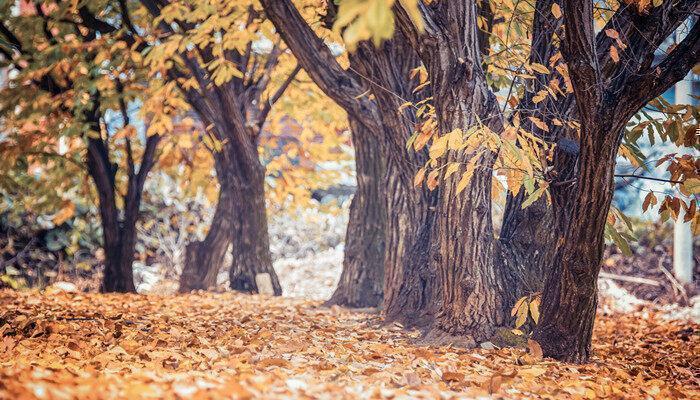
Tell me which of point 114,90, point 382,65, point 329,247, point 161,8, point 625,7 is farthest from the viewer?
point 329,247

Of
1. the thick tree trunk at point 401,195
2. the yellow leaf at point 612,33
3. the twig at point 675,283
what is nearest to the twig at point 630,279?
the twig at point 675,283

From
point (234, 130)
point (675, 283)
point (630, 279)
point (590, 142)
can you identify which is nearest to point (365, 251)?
point (234, 130)

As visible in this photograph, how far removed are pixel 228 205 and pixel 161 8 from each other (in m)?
2.68

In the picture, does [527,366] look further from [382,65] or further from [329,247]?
[329,247]

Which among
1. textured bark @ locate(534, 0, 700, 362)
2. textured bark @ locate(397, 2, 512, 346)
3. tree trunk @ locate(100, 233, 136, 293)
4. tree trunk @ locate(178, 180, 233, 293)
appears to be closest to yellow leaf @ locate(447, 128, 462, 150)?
textured bark @ locate(397, 2, 512, 346)

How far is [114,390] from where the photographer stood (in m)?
3.10

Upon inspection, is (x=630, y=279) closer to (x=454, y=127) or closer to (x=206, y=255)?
(x=206, y=255)

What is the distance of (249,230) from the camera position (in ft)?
31.3

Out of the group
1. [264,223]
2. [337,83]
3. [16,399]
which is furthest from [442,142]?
[264,223]

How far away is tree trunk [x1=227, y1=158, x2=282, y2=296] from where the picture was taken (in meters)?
9.41

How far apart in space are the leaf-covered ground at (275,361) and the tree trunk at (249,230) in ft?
8.41

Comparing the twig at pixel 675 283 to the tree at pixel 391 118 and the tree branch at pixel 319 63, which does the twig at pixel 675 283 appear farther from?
the tree branch at pixel 319 63

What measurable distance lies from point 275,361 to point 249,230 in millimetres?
5498

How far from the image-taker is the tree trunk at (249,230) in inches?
370
